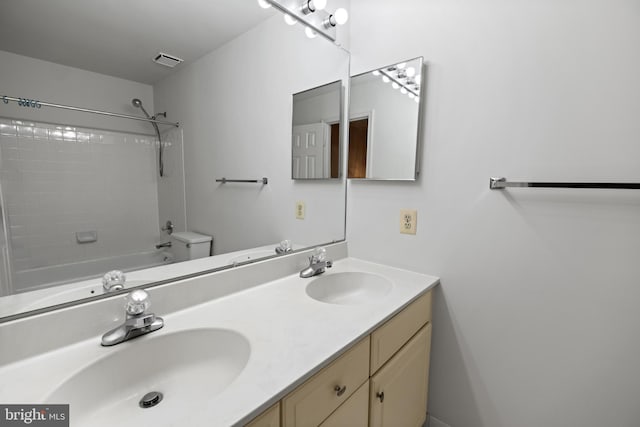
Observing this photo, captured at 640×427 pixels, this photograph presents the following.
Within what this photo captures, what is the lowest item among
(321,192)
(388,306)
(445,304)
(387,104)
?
(445,304)

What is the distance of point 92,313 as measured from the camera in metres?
0.74

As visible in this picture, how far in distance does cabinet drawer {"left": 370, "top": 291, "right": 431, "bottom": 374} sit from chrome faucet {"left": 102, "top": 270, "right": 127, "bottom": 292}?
786mm

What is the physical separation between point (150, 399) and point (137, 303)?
24 cm

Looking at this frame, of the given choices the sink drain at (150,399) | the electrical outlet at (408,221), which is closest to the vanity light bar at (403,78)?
the electrical outlet at (408,221)

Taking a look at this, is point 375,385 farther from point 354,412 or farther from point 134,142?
point 134,142

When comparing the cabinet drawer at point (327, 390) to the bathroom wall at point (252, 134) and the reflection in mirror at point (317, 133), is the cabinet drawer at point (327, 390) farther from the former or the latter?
the reflection in mirror at point (317, 133)

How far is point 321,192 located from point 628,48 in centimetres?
123

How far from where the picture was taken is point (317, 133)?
149 cm

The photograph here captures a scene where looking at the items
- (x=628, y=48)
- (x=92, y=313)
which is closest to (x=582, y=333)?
(x=628, y=48)

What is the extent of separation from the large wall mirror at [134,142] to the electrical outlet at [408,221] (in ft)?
2.00

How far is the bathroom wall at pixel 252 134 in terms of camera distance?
3.30ft

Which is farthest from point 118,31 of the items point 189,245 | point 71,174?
point 189,245

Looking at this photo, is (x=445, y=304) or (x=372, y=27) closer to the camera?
(x=445, y=304)

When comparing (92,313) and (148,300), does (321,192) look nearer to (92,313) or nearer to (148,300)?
(148,300)
